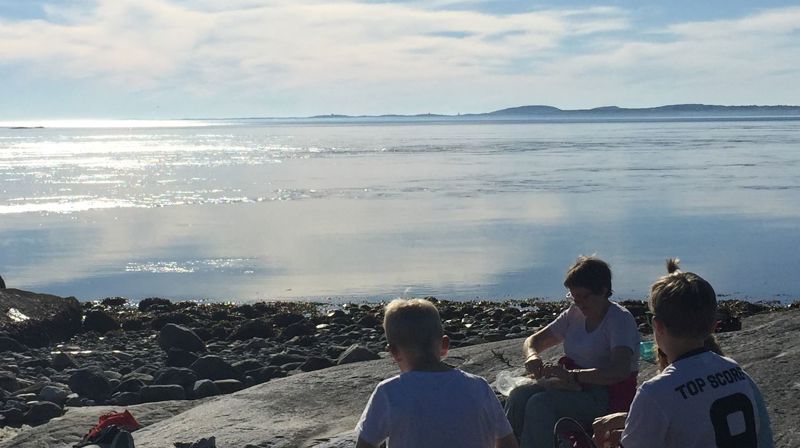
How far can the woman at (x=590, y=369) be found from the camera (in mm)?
5590

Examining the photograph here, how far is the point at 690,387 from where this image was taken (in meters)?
3.59

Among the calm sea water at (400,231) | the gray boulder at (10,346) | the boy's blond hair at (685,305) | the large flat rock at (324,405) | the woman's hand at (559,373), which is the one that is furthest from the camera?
the calm sea water at (400,231)

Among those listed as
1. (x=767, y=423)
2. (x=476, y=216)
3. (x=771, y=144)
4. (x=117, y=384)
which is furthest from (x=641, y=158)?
(x=767, y=423)

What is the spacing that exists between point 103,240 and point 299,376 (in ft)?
48.9

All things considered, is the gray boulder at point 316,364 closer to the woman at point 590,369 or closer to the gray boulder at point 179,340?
the gray boulder at point 179,340

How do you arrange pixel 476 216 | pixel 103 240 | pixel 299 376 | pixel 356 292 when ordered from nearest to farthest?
pixel 299 376 < pixel 356 292 < pixel 103 240 < pixel 476 216

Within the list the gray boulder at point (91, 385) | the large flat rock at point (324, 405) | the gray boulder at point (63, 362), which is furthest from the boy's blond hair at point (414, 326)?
the gray boulder at point (63, 362)

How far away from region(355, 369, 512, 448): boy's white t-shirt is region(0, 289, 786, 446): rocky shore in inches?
220

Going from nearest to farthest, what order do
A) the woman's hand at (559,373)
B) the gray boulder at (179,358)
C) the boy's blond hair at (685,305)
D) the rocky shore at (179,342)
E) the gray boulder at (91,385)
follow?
the boy's blond hair at (685,305), the woman's hand at (559,373), the rocky shore at (179,342), the gray boulder at (91,385), the gray boulder at (179,358)

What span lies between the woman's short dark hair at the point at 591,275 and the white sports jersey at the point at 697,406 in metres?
1.88

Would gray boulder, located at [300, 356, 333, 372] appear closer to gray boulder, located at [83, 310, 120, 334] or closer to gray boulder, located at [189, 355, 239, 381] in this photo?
gray boulder, located at [189, 355, 239, 381]

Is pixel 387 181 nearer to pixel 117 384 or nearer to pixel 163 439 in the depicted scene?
pixel 117 384

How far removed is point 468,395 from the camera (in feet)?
13.2

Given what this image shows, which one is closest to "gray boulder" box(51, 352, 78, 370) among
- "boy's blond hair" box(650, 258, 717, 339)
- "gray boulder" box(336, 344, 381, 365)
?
"gray boulder" box(336, 344, 381, 365)
